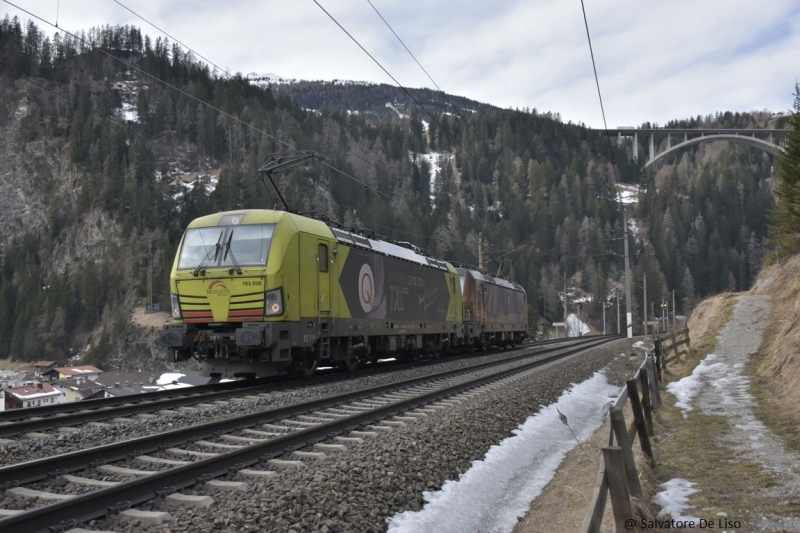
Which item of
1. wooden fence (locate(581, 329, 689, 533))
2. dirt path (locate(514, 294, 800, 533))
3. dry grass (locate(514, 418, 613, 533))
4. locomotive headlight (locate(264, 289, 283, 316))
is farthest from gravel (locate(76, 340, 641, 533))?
locomotive headlight (locate(264, 289, 283, 316))

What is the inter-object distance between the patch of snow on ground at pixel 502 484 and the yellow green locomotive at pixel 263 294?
219 inches

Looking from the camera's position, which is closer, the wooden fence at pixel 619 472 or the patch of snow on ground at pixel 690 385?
the wooden fence at pixel 619 472

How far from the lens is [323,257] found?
15188 millimetres

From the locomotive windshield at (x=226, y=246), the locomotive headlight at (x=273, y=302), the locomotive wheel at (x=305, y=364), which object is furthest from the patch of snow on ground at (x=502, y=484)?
the locomotive windshield at (x=226, y=246)

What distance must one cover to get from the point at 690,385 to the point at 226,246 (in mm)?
11776

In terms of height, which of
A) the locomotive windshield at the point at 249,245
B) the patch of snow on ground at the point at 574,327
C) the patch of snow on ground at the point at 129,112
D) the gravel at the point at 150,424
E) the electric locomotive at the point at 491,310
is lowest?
the patch of snow on ground at the point at 574,327

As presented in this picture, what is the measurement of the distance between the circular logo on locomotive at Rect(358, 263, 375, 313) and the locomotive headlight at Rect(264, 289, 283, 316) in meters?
3.96

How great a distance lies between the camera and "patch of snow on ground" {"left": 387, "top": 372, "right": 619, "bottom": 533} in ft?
18.8

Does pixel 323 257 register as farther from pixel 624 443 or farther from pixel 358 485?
pixel 624 443

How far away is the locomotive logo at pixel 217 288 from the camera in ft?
44.4

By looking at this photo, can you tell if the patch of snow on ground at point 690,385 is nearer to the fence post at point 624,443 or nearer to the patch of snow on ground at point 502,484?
the patch of snow on ground at point 502,484

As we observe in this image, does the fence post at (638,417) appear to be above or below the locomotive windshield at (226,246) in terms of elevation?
below

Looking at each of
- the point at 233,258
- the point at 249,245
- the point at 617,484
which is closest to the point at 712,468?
the point at 617,484

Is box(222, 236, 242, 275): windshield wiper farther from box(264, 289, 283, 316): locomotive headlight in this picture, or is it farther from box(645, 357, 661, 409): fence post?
box(645, 357, 661, 409): fence post
